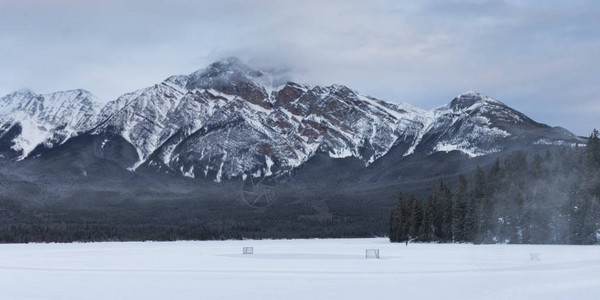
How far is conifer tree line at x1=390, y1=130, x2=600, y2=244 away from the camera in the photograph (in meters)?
112

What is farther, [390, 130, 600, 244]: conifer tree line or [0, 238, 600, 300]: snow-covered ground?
[390, 130, 600, 244]: conifer tree line

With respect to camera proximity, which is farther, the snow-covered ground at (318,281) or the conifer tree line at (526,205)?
the conifer tree line at (526,205)

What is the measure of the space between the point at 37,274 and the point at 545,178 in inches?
3843

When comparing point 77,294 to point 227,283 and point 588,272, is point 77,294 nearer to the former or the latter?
point 227,283

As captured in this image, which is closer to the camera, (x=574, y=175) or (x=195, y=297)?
(x=195, y=297)

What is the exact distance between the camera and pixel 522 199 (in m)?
123

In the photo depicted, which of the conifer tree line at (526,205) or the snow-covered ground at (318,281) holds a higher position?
the conifer tree line at (526,205)

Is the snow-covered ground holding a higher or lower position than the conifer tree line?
lower

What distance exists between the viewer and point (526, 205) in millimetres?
119938

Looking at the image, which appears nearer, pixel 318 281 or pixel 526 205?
pixel 318 281

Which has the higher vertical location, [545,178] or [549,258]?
[545,178]

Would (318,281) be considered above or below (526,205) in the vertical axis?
below

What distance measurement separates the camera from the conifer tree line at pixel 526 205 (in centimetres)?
11200

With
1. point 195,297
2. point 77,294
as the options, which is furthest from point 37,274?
point 195,297
